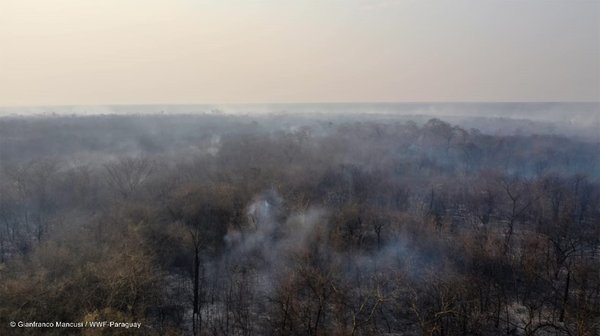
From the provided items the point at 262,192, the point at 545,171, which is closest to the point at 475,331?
the point at 262,192

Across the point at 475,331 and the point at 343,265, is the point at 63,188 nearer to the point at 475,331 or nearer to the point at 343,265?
the point at 343,265

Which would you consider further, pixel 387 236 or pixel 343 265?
pixel 387 236

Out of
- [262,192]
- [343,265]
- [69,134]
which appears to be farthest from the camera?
[69,134]

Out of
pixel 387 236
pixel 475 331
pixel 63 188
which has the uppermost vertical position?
pixel 63 188

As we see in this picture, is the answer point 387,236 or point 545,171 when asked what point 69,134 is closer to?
point 387,236

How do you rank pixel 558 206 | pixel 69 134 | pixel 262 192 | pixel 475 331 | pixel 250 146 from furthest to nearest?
1. pixel 69 134
2. pixel 250 146
3. pixel 558 206
4. pixel 262 192
5. pixel 475 331

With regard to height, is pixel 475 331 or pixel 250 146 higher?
pixel 250 146
